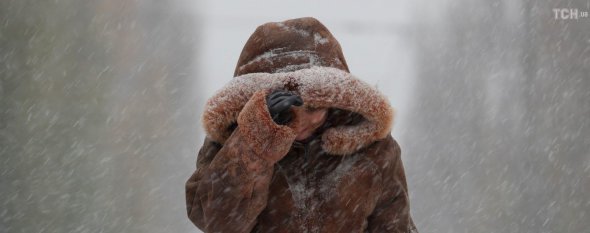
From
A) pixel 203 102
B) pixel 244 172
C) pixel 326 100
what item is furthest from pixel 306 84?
pixel 203 102

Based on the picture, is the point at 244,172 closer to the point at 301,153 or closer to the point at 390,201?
the point at 301,153

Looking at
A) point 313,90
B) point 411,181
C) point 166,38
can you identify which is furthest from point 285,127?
point 411,181

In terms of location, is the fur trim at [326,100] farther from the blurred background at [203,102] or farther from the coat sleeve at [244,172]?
the blurred background at [203,102]

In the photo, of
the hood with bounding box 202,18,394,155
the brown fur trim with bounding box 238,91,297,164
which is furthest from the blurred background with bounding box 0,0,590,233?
the brown fur trim with bounding box 238,91,297,164

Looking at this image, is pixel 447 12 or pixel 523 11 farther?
pixel 447 12

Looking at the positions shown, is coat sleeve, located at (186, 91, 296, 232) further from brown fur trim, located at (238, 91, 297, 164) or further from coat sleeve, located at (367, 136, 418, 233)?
coat sleeve, located at (367, 136, 418, 233)

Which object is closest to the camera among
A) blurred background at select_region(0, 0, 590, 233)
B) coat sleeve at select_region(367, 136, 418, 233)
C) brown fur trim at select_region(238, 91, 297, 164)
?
brown fur trim at select_region(238, 91, 297, 164)

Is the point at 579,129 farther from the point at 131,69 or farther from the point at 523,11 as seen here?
the point at 131,69

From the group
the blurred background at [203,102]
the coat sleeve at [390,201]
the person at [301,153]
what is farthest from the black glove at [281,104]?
the blurred background at [203,102]
